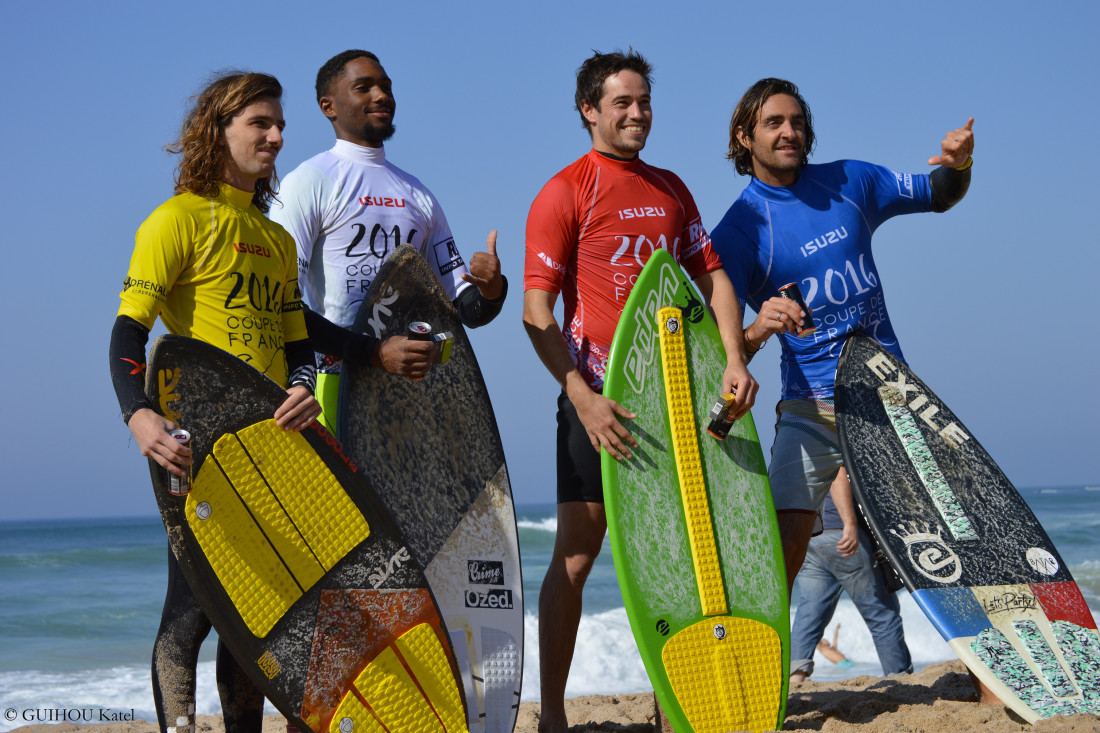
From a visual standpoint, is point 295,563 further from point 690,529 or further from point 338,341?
point 690,529

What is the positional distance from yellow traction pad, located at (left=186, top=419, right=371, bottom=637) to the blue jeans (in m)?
2.92

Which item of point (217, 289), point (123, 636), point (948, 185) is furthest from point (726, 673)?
point (123, 636)

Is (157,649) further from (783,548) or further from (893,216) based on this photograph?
(893,216)

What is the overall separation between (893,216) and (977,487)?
1175 mm

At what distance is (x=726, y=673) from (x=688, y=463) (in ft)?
2.35

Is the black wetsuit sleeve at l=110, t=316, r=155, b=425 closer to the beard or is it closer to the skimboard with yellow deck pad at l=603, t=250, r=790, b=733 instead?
the beard

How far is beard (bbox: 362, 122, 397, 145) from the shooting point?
3.53 meters

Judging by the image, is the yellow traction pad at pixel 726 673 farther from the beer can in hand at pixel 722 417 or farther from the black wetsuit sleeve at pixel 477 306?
the black wetsuit sleeve at pixel 477 306

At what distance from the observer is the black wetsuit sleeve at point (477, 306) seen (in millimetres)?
3443

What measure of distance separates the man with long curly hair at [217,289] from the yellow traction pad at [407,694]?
0.31 meters

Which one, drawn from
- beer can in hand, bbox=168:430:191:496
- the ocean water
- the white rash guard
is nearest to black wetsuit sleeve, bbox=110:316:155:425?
beer can in hand, bbox=168:430:191:496

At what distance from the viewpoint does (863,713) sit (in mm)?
3613

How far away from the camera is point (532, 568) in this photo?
17531 millimetres

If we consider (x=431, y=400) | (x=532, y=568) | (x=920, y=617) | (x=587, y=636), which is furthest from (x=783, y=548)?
(x=532, y=568)
